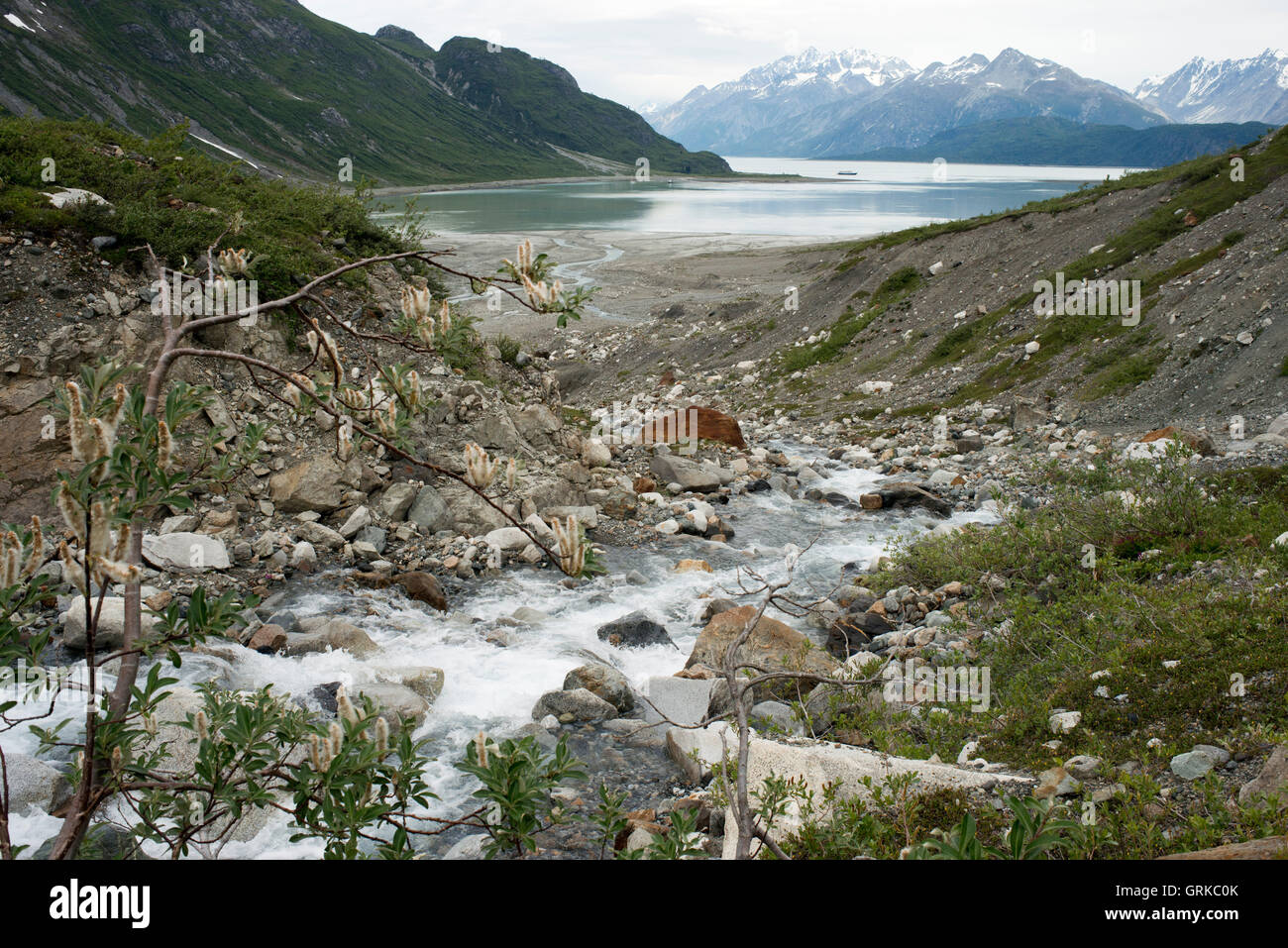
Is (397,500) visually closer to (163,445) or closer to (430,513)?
(430,513)

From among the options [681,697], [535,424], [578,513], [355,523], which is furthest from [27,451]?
[681,697]

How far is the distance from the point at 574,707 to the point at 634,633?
88.9 inches

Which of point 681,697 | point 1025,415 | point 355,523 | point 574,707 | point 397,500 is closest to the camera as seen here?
point 574,707

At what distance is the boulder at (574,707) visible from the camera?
852cm

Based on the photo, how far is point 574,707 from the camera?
8.55 metres

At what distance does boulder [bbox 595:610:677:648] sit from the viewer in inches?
416

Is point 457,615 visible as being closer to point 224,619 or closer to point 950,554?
point 950,554

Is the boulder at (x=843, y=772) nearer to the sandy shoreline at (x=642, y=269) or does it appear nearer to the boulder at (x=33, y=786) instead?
the boulder at (x=33, y=786)

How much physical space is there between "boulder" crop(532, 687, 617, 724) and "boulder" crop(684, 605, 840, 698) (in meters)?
1.41

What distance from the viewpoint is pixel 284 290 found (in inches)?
570

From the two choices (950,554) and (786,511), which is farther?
(786,511)

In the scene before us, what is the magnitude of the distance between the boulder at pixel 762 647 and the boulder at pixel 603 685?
40.1 inches
